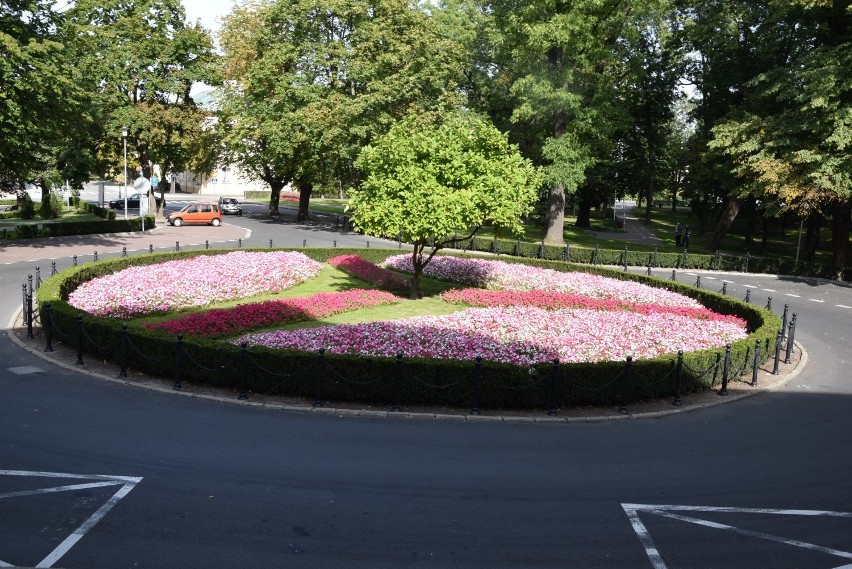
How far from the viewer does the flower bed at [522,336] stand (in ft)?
50.4

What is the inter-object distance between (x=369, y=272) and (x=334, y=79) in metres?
23.3

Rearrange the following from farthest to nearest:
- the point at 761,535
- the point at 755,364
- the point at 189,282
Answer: the point at 189,282 < the point at 755,364 < the point at 761,535

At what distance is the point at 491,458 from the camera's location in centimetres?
1096

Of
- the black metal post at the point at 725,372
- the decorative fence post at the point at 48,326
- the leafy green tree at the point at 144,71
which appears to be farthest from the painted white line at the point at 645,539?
the leafy green tree at the point at 144,71

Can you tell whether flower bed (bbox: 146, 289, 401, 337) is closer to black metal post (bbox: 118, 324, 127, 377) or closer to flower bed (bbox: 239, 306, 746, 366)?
black metal post (bbox: 118, 324, 127, 377)

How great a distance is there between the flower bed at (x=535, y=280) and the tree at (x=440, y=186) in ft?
14.0

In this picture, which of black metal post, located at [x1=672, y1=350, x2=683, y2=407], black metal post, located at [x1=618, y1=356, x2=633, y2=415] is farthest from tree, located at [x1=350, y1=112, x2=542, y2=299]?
black metal post, located at [x1=618, y1=356, x2=633, y2=415]

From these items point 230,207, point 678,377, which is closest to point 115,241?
point 230,207

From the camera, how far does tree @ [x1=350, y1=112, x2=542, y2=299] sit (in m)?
21.4

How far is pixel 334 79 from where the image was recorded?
4653 centimetres

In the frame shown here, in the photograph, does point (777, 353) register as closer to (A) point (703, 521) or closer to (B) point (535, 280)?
(A) point (703, 521)

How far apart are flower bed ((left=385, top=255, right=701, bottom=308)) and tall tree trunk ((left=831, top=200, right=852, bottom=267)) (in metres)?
18.2

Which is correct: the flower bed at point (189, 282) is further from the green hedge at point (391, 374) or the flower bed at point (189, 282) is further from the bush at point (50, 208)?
the bush at point (50, 208)

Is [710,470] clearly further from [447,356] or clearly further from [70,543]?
[70,543]
